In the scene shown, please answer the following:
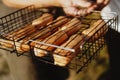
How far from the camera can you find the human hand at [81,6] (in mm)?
1279

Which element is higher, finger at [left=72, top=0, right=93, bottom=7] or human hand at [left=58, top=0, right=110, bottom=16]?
finger at [left=72, top=0, right=93, bottom=7]

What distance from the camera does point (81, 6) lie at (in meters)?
1.29

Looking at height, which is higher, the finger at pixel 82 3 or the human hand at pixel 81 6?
the finger at pixel 82 3

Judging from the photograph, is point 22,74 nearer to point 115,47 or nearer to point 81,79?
point 81,79

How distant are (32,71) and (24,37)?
798 millimetres

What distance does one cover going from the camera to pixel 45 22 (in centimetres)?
134

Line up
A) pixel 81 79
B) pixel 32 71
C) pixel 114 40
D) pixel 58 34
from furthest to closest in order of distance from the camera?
→ pixel 81 79 → pixel 32 71 → pixel 114 40 → pixel 58 34

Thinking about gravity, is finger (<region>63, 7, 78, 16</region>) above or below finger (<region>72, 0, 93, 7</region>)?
below

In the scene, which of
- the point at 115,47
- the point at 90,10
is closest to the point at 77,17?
the point at 90,10

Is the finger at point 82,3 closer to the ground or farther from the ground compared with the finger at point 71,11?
farther from the ground

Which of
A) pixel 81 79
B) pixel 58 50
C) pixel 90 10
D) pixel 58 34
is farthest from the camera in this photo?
pixel 81 79

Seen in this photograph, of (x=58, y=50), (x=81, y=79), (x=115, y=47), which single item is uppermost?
(x=58, y=50)

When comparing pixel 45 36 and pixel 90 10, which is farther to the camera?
pixel 90 10

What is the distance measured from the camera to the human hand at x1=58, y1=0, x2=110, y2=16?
128cm
